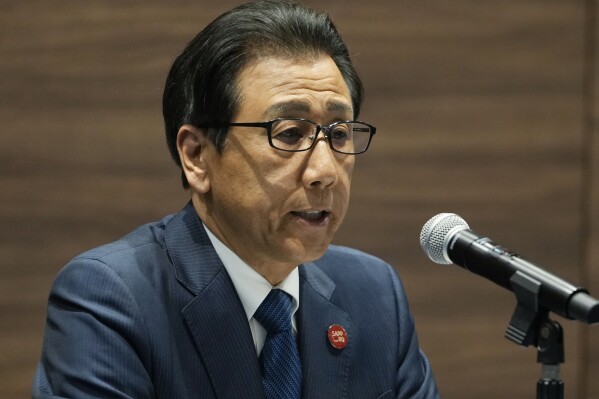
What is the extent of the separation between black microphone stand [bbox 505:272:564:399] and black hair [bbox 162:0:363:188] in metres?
0.79

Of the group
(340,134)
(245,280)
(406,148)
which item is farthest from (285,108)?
(406,148)

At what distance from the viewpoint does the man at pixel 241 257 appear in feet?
Answer: 6.41

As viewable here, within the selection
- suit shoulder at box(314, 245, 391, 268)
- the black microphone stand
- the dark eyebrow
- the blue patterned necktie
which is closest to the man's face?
the dark eyebrow

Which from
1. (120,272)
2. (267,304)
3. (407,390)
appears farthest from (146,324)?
(407,390)

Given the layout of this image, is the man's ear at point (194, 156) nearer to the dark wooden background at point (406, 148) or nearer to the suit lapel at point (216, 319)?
the suit lapel at point (216, 319)

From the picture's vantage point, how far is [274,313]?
2131 mm

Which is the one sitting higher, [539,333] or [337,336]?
[539,333]

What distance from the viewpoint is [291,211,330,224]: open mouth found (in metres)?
2.04

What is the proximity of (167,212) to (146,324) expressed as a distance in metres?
1.22

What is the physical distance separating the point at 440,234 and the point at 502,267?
0.52 feet

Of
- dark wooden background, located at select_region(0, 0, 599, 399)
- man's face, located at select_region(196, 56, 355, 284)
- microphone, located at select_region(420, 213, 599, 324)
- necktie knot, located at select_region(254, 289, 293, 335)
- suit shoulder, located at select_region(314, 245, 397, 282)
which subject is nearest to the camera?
microphone, located at select_region(420, 213, 599, 324)

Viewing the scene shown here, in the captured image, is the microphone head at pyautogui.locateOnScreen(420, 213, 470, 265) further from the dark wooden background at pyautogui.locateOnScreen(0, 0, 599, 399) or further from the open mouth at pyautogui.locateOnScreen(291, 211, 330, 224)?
the dark wooden background at pyautogui.locateOnScreen(0, 0, 599, 399)

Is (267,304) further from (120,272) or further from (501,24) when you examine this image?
(501,24)

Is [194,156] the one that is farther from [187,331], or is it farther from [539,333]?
[539,333]
